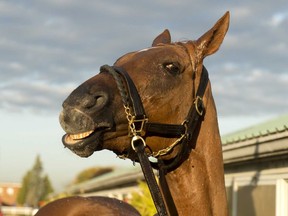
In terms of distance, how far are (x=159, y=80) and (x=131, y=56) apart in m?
0.23

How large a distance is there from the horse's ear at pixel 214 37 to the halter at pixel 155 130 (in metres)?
0.12

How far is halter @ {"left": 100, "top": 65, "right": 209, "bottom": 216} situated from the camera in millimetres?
3398

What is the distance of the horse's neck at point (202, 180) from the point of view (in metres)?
3.67

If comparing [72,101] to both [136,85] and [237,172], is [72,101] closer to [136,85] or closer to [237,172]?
[136,85]

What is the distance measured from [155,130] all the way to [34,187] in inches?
3121

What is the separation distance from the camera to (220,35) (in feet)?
12.6

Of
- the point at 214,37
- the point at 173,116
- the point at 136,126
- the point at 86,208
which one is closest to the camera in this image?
the point at 136,126

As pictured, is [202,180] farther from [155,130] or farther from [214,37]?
[214,37]

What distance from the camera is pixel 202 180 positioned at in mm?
3693

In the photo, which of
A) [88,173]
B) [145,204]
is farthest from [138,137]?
[88,173]

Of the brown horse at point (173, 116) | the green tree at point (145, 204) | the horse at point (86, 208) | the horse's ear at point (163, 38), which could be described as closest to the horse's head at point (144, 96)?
the brown horse at point (173, 116)

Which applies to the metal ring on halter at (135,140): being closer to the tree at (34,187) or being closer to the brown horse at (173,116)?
the brown horse at (173,116)

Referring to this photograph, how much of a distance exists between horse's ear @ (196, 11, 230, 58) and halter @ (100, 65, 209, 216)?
0.12 meters

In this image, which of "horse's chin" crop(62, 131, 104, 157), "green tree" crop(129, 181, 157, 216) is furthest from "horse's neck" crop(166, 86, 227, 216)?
"green tree" crop(129, 181, 157, 216)
